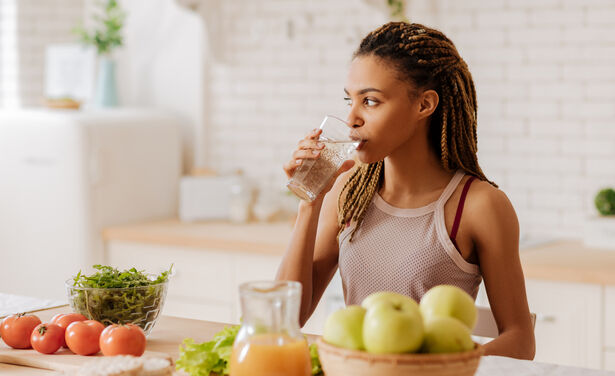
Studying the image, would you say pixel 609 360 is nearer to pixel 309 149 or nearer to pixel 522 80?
pixel 522 80

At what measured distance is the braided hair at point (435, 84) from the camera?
2.03 meters

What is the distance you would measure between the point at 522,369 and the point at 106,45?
322 cm

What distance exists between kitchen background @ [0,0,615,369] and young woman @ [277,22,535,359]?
103cm

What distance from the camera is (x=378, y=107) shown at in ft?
6.53

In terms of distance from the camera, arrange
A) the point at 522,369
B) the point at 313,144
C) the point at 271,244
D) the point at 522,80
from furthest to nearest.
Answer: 1. the point at 522,80
2. the point at 271,244
3. the point at 313,144
4. the point at 522,369

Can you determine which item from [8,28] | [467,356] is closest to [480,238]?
[467,356]

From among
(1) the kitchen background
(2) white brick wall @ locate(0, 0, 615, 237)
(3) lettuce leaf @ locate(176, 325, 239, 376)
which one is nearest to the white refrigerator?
(1) the kitchen background

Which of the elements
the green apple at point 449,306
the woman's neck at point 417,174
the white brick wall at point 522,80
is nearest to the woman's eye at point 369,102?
the woman's neck at point 417,174

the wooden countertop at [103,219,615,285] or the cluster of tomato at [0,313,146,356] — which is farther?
the wooden countertop at [103,219,615,285]

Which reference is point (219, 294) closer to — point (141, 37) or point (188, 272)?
point (188, 272)

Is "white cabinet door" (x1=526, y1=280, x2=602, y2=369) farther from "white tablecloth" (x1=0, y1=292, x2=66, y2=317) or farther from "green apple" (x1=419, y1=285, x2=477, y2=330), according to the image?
"green apple" (x1=419, y1=285, x2=477, y2=330)

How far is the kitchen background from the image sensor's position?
11.6 ft

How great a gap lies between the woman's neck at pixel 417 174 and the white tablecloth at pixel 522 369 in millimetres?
603

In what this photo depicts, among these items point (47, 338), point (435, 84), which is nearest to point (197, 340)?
point (47, 338)
